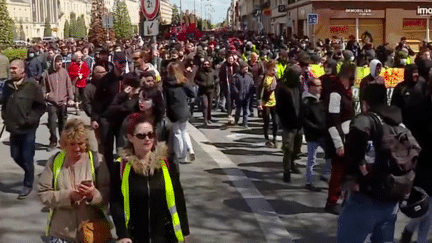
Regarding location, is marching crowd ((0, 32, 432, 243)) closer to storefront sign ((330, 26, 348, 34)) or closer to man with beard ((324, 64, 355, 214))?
man with beard ((324, 64, 355, 214))

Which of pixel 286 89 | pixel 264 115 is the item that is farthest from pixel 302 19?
pixel 286 89

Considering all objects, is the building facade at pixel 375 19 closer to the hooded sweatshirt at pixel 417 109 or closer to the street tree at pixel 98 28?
the street tree at pixel 98 28

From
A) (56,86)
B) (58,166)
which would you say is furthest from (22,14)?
(58,166)

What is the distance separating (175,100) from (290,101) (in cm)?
203

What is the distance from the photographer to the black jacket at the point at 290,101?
9.58m

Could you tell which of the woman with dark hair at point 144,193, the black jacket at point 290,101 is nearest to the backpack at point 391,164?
the woman with dark hair at point 144,193

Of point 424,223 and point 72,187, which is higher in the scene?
point 72,187

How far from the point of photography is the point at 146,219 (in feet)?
14.3

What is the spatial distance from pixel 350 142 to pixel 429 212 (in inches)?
61.1

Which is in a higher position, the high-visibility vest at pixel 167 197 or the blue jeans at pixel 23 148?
the high-visibility vest at pixel 167 197

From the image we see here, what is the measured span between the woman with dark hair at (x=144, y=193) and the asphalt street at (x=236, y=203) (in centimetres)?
267

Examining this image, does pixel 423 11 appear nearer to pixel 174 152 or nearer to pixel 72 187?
pixel 174 152

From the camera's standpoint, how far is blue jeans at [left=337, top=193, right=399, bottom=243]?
490 cm

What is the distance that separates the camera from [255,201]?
341 inches
